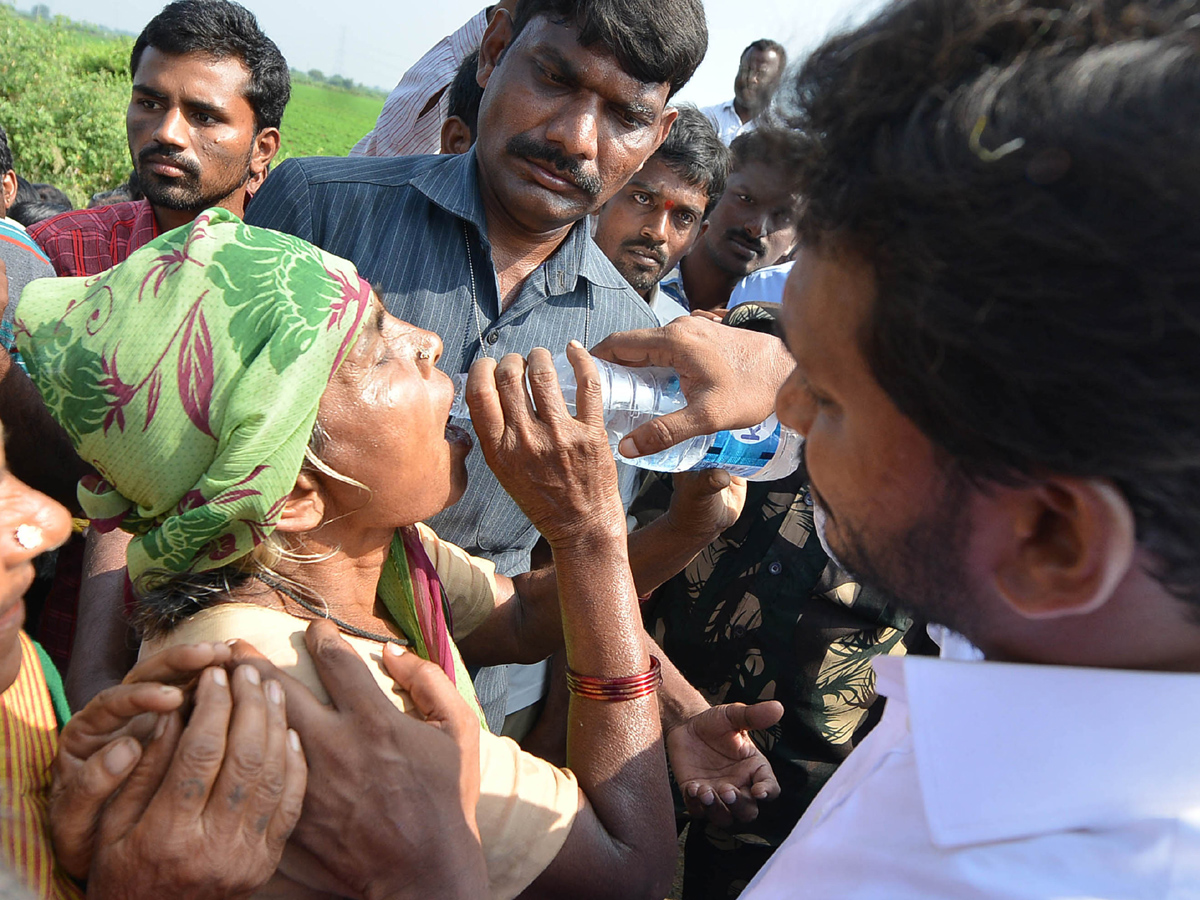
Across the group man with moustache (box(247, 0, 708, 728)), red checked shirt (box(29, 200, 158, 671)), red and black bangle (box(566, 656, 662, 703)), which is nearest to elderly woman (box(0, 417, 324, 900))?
red and black bangle (box(566, 656, 662, 703))

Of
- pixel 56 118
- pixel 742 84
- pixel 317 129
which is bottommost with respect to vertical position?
pixel 317 129

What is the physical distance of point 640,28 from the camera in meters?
2.57

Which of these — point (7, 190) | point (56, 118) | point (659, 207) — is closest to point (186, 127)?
point (7, 190)

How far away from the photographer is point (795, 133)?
1.31m

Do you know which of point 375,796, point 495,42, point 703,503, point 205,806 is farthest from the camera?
point 495,42

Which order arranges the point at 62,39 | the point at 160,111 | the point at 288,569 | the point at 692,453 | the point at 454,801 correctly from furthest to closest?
the point at 62,39, the point at 160,111, the point at 692,453, the point at 288,569, the point at 454,801

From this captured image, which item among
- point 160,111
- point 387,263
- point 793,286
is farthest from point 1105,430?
point 160,111

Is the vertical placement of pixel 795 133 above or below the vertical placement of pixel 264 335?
above

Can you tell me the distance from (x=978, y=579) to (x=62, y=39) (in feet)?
114

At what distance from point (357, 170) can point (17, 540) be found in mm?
1843

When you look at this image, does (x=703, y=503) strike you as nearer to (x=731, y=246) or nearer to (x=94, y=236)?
(x=731, y=246)

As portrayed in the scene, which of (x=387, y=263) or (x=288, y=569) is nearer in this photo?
(x=288, y=569)

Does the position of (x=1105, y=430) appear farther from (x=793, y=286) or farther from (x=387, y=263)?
(x=387, y=263)

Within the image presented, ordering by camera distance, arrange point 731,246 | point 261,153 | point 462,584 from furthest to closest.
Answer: point 731,246
point 261,153
point 462,584
